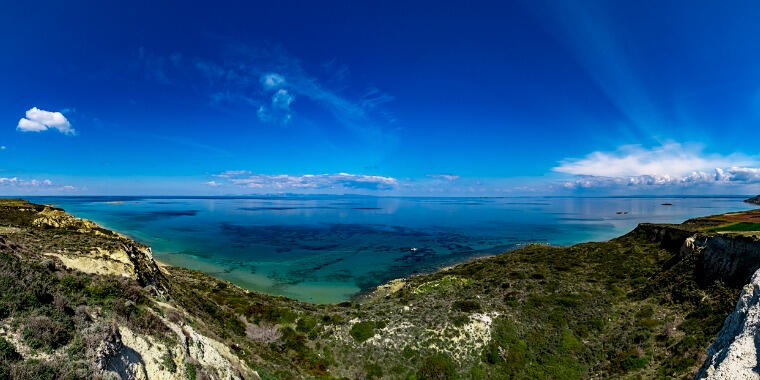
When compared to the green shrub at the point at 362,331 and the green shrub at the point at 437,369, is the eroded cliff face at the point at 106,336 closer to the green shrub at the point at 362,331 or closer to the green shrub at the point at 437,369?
the green shrub at the point at 362,331

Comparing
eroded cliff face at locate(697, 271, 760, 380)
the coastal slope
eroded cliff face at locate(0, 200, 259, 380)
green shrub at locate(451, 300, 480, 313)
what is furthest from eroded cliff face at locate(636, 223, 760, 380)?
eroded cliff face at locate(0, 200, 259, 380)

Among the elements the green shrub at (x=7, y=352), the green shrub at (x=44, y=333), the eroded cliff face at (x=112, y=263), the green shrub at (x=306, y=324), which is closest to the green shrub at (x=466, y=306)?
the green shrub at (x=306, y=324)

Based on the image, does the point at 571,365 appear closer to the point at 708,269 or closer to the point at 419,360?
the point at 419,360

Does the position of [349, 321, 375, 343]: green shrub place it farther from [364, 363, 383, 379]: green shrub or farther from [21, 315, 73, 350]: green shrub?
[21, 315, 73, 350]: green shrub

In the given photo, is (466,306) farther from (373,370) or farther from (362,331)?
(373,370)

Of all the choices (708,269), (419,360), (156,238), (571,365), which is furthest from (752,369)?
(156,238)

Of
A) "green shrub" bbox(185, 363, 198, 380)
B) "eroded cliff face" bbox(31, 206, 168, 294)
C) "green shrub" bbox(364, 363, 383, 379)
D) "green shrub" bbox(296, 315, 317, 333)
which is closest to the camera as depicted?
"green shrub" bbox(185, 363, 198, 380)

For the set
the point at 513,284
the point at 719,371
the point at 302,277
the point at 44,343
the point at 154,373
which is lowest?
the point at 302,277

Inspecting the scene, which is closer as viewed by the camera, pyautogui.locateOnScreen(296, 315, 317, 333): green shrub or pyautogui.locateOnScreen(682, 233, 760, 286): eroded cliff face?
pyautogui.locateOnScreen(682, 233, 760, 286): eroded cliff face
